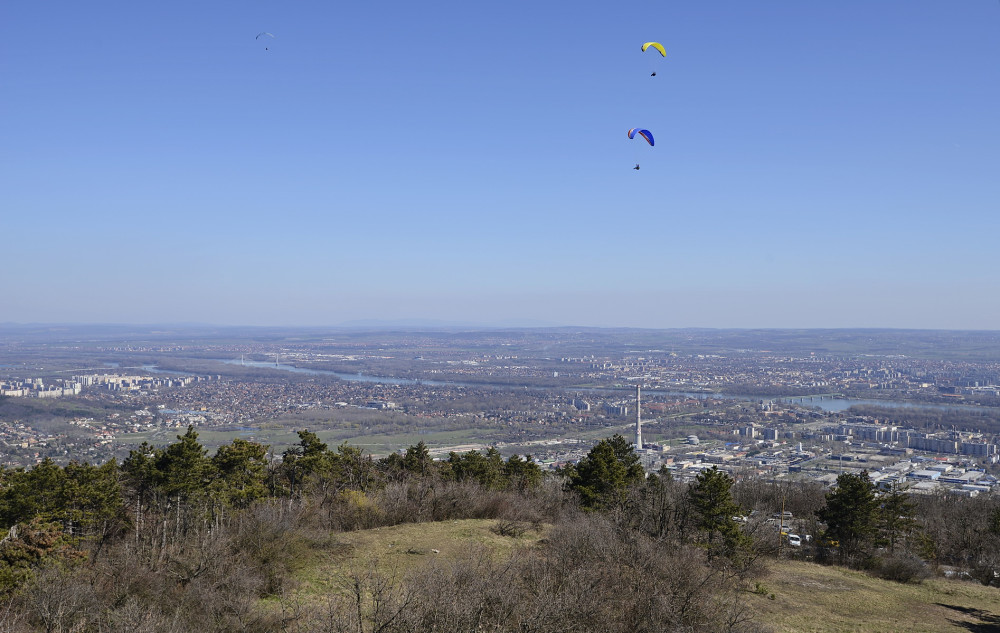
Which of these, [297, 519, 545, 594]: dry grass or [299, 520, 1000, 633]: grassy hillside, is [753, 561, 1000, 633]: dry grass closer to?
[299, 520, 1000, 633]: grassy hillside

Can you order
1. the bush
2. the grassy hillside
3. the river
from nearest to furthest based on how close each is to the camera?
the grassy hillside < the bush < the river

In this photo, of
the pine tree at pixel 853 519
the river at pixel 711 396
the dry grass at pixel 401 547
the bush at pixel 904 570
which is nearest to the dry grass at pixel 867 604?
the bush at pixel 904 570

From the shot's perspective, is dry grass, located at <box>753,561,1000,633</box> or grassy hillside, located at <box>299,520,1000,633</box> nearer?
grassy hillside, located at <box>299,520,1000,633</box>

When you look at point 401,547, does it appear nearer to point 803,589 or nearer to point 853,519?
point 803,589

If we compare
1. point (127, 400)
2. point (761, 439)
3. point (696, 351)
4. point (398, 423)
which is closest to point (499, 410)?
point (398, 423)

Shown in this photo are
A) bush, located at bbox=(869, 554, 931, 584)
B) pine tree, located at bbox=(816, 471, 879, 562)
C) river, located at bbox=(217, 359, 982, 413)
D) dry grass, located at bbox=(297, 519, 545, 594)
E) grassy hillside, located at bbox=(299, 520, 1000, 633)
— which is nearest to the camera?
dry grass, located at bbox=(297, 519, 545, 594)

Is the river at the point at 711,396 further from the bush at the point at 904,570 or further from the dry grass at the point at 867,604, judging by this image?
the dry grass at the point at 867,604

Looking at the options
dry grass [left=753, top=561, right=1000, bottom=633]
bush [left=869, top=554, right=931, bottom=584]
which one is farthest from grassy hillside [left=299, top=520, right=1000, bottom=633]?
bush [left=869, top=554, right=931, bottom=584]
